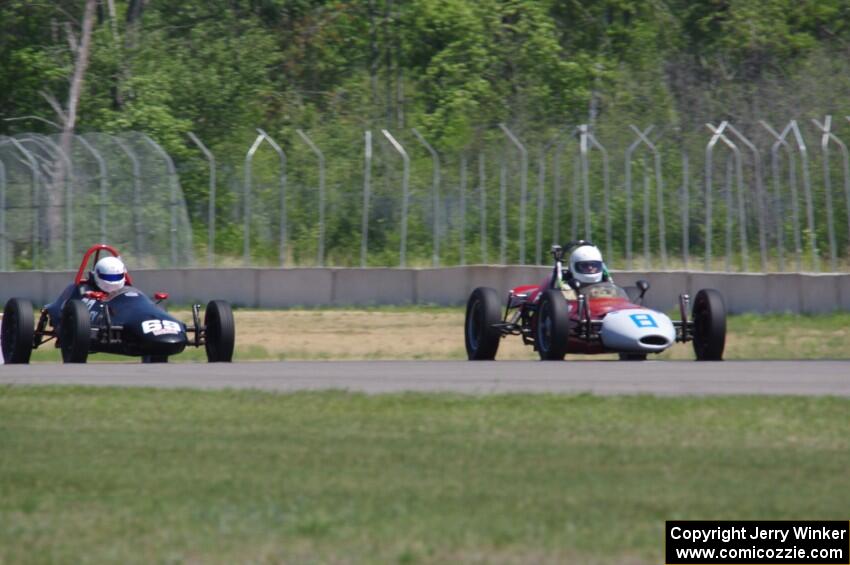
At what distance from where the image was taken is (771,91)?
32750 millimetres

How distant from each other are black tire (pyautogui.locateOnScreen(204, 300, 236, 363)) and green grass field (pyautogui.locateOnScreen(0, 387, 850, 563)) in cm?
516

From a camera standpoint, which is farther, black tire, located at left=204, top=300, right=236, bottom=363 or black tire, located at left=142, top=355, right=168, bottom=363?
black tire, located at left=142, top=355, right=168, bottom=363

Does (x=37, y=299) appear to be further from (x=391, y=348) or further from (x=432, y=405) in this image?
(x=432, y=405)

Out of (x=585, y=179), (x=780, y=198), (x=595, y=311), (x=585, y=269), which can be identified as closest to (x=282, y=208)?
(x=585, y=179)

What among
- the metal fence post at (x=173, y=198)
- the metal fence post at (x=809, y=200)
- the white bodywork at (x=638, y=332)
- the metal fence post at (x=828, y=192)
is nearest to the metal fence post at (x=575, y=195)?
the metal fence post at (x=809, y=200)

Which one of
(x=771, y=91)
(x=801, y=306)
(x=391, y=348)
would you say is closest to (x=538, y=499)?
(x=391, y=348)

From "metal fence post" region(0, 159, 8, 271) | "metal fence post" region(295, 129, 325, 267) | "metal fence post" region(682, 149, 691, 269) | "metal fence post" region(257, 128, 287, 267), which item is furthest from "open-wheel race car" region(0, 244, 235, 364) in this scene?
"metal fence post" region(682, 149, 691, 269)

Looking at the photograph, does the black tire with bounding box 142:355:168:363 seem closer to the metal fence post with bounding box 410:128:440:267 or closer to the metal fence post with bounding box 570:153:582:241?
the metal fence post with bounding box 410:128:440:267

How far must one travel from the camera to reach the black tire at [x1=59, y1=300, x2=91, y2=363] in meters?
17.7

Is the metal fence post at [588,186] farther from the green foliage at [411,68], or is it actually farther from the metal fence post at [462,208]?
the green foliage at [411,68]

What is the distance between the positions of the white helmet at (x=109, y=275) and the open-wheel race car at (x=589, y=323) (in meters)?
4.30

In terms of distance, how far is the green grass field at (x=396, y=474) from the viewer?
7.39m

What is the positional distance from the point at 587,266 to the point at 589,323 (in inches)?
48.8

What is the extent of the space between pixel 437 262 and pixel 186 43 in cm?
1243
